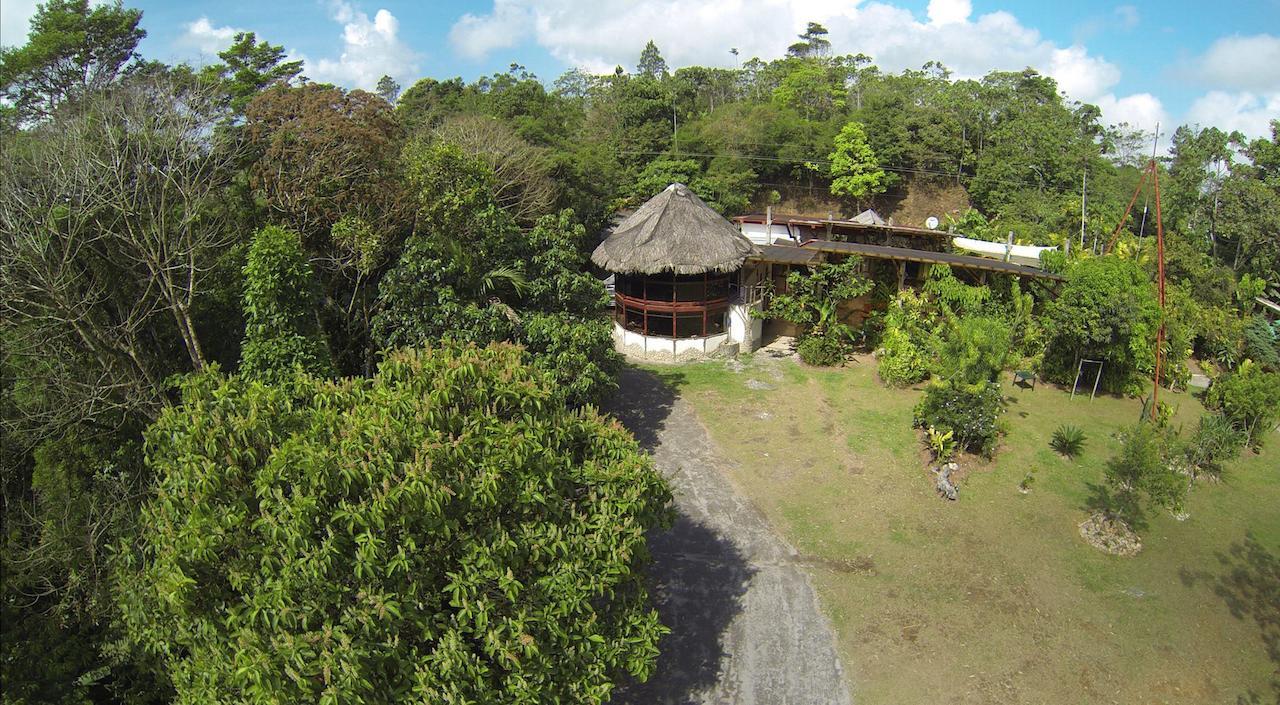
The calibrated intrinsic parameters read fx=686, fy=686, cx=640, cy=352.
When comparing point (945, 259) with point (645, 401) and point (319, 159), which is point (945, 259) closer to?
point (645, 401)

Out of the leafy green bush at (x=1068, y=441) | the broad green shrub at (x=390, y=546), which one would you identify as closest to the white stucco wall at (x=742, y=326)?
the leafy green bush at (x=1068, y=441)

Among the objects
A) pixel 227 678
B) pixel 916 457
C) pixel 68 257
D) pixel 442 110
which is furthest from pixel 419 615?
pixel 442 110

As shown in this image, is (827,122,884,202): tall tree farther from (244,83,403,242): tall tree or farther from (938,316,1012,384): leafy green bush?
(244,83,403,242): tall tree

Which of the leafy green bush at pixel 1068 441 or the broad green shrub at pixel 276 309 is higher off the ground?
the broad green shrub at pixel 276 309

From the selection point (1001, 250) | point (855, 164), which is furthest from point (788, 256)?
point (855, 164)

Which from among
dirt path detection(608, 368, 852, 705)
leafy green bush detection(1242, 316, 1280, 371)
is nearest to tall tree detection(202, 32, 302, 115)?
dirt path detection(608, 368, 852, 705)

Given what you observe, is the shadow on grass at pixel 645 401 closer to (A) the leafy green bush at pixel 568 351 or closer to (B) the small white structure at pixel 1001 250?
(A) the leafy green bush at pixel 568 351
